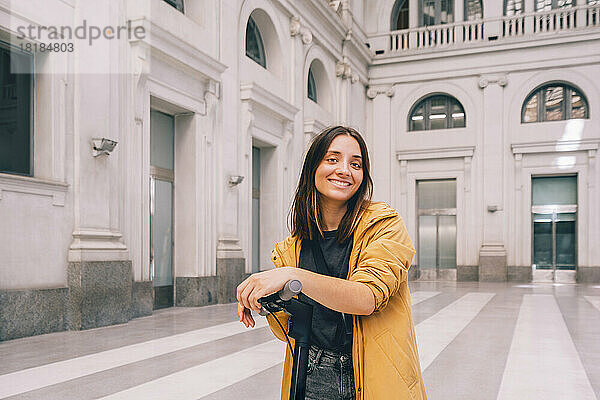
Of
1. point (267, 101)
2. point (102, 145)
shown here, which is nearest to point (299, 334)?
point (102, 145)

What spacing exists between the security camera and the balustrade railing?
54.8ft

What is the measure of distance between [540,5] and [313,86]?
9.70 m

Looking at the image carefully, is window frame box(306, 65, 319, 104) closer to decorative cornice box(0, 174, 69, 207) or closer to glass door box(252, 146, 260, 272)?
glass door box(252, 146, 260, 272)

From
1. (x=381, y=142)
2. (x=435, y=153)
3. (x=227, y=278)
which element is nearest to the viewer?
(x=227, y=278)

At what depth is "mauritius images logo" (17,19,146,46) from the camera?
319 inches

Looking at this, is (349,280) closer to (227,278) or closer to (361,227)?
(361,227)

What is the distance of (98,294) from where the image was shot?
339 inches

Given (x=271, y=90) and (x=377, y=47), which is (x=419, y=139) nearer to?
(x=377, y=47)

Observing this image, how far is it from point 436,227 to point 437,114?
176 inches

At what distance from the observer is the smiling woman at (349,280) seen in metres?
1.59

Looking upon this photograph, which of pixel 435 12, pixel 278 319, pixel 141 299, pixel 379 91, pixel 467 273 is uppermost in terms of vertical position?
pixel 435 12

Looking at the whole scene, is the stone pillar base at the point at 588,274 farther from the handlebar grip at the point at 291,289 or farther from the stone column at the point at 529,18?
the handlebar grip at the point at 291,289

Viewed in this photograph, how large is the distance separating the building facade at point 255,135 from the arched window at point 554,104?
0.05m

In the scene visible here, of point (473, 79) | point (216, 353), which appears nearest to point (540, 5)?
point (473, 79)
